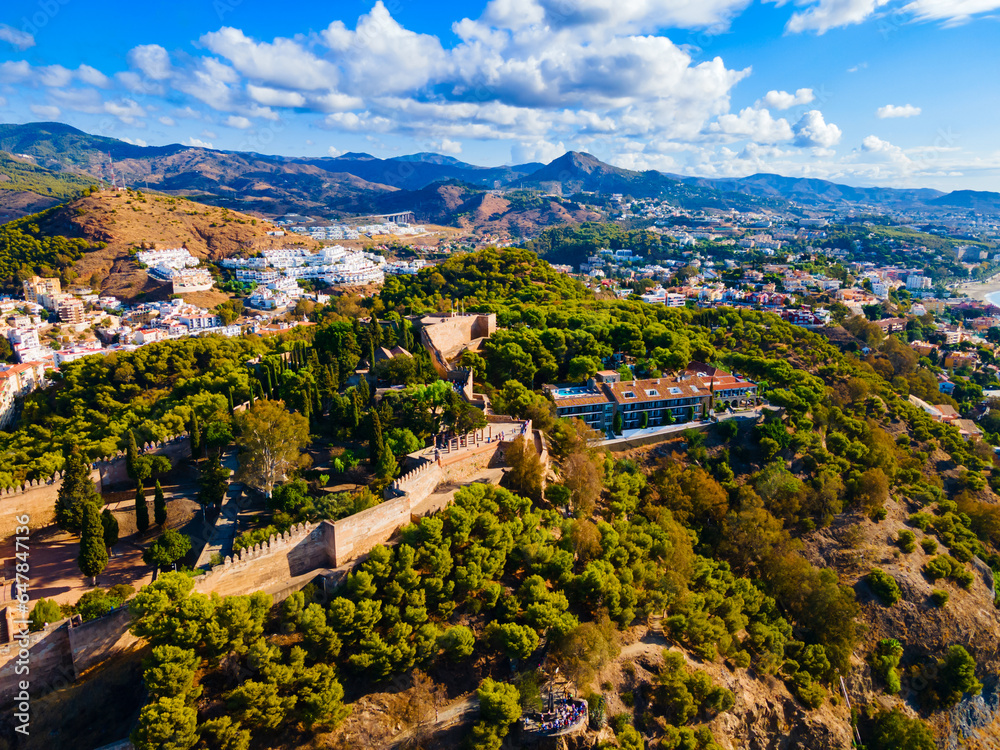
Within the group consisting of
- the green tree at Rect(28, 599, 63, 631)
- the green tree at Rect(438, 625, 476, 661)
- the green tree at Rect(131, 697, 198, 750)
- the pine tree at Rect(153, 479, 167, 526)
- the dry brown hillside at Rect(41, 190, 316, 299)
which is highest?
the dry brown hillside at Rect(41, 190, 316, 299)

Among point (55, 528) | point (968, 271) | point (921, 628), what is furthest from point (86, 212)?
point (968, 271)

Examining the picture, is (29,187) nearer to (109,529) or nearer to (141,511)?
(141,511)

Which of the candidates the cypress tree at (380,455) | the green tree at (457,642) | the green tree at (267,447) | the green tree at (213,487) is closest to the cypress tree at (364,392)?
the cypress tree at (380,455)

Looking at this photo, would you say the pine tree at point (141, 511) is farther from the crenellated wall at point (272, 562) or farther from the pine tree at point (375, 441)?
the pine tree at point (375, 441)

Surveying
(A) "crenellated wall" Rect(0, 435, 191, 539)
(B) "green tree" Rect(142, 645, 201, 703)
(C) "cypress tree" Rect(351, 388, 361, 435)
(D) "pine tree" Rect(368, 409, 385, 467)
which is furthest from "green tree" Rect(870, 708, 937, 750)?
(A) "crenellated wall" Rect(0, 435, 191, 539)

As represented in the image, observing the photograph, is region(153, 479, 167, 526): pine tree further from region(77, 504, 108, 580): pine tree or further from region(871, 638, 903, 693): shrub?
region(871, 638, 903, 693): shrub

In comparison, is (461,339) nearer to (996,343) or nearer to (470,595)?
(470,595)

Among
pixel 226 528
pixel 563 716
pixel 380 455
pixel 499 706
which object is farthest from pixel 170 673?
pixel 563 716
